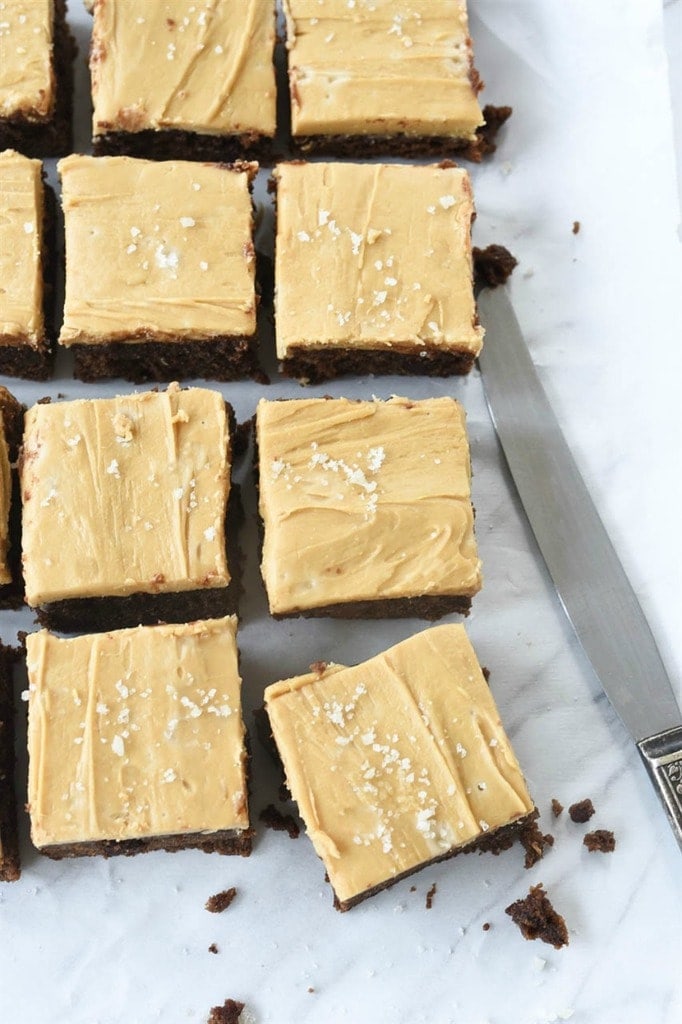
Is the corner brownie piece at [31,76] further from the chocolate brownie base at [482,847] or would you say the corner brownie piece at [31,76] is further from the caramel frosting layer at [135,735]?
the chocolate brownie base at [482,847]

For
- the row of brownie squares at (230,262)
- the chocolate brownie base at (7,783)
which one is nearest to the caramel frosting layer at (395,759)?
the chocolate brownie base at (7,783)

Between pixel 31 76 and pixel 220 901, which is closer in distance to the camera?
pixel 220 901

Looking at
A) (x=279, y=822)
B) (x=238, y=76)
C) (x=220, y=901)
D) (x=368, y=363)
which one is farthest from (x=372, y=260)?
(x=220, y=901)

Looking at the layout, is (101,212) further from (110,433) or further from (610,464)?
(610,464)

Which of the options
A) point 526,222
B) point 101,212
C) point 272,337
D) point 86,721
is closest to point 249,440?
point 272,337

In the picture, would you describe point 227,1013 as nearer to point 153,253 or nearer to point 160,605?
point 160,605

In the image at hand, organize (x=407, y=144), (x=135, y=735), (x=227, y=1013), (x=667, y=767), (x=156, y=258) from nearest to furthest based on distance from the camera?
1. (x=135, y=735)
2. (x=227, y=1013)
3. (x=667, y=767)
4. (x=156, y=258)
5. (x=407, y=144)
